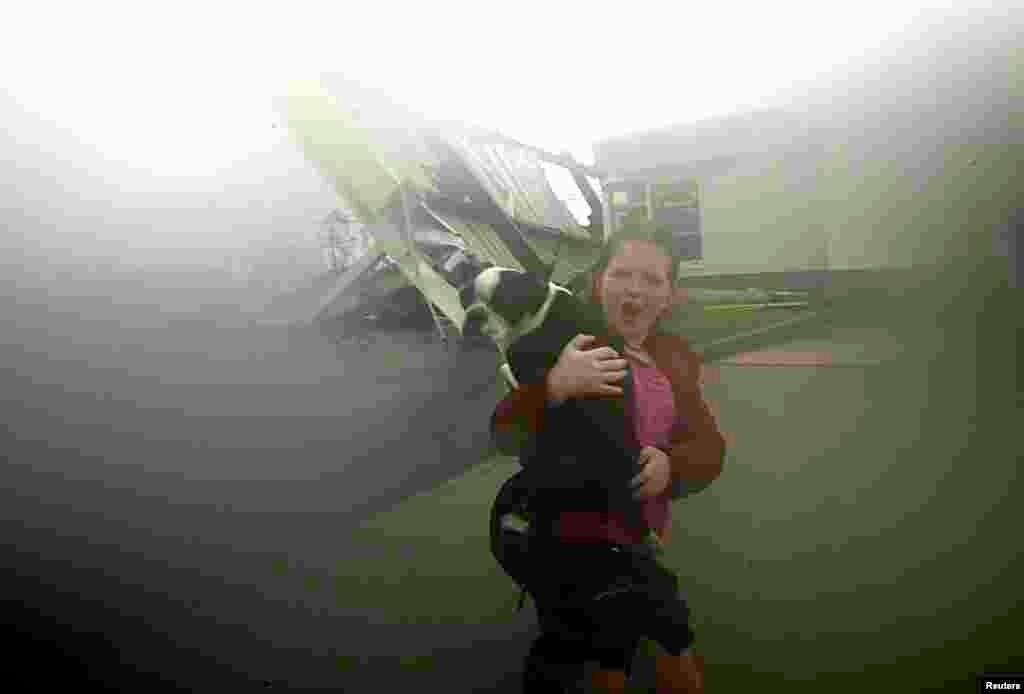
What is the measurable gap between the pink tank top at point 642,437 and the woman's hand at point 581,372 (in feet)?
0.12

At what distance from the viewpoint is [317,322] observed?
78 cm

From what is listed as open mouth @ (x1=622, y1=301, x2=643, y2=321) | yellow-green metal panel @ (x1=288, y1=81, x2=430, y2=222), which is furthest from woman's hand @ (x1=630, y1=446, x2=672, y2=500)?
yellow-green metal panel @ (x1=288, y1=81, x2=430, y2=222)

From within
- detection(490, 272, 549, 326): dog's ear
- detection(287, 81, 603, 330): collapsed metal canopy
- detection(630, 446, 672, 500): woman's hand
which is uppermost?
detection(287, 81, 603, 330): collapsed metal canopy

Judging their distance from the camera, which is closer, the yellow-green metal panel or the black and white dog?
the black and white dog

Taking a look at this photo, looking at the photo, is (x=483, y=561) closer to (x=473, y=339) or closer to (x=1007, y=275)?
(x=473, y=339)

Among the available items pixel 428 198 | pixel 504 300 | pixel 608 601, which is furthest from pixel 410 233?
pixel 608 601

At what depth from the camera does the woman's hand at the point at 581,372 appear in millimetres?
624

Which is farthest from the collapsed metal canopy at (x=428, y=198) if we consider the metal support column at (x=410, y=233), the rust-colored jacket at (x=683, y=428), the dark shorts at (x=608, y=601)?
the dark shorts at (x=608, y=601)

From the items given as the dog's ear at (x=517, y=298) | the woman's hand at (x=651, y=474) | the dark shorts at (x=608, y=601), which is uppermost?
the dog's ear at (x=517, y=298)

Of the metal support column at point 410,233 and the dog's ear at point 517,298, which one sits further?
the metal support column at point 410,233

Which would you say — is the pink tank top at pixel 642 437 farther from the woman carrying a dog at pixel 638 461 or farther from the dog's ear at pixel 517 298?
the dog's ear at pixel 517 298

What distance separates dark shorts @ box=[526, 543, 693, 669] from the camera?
64cm

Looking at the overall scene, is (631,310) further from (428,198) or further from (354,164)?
(354,164)

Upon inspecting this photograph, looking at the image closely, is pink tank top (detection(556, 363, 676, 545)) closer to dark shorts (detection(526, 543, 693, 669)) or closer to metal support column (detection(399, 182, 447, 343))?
dark shorts (detection(526, 543, 693, 669))
